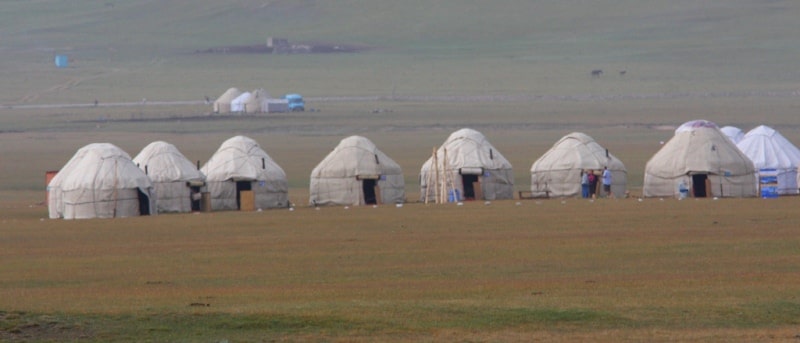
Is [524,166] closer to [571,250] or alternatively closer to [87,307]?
[571,250]

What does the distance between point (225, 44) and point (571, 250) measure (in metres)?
144

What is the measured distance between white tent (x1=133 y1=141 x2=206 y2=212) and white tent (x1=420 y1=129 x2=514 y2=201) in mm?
6837

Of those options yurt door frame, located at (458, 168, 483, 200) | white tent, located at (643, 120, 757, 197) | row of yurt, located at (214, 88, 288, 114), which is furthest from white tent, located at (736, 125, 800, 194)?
row of yurt, located at (214, 88, 288, 114)

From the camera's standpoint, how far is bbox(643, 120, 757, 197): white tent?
44000 mm

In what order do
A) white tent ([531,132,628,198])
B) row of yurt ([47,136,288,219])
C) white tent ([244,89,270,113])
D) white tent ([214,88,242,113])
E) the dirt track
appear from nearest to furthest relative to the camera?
1. row of yurt ([47,136,288,219])
2. white tent ([531,132,628,198])
3. white tent ([244,89,270,113])
4. white tent ([214,88,242,113])
5. the dirt track

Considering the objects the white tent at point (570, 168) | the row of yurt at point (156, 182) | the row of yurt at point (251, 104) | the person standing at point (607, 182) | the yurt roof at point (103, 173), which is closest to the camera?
the yurt roof at point (103, 173)

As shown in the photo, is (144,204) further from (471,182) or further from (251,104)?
(251,104)

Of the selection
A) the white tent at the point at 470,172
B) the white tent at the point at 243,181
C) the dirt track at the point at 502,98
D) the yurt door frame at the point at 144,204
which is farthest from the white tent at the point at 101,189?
the dirt track at the point at 502,98

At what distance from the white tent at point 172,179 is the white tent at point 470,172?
6.84 meters

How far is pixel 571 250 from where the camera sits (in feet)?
91.5

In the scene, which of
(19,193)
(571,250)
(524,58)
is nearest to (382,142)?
(19,193)

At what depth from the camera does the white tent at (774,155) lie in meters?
46.7

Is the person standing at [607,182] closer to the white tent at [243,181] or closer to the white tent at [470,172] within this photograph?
the white tent at [470,172]

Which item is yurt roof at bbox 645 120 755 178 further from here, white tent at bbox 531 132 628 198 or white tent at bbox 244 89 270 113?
white tent at bbox 244 89 270 113
